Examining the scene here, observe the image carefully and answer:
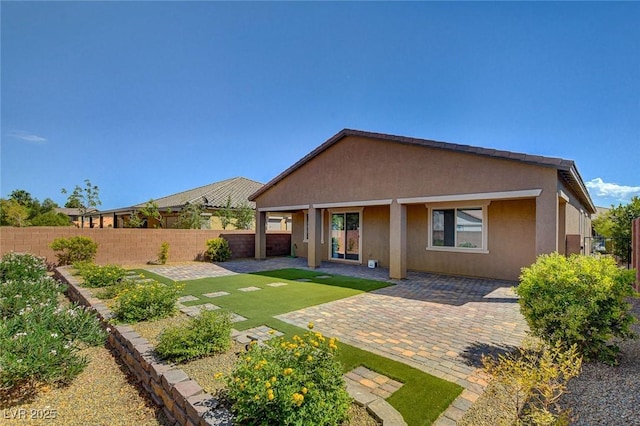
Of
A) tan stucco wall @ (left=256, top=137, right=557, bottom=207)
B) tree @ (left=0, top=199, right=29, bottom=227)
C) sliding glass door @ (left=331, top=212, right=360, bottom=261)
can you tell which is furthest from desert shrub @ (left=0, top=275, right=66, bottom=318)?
tree @ (left=0, top=199, right=29, bottom=227)

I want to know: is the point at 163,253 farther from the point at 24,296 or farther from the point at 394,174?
the point at 394,174

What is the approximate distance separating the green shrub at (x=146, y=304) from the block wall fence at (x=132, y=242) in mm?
9982

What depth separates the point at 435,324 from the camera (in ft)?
18.7

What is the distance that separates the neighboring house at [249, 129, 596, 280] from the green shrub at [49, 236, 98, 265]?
29.5ft

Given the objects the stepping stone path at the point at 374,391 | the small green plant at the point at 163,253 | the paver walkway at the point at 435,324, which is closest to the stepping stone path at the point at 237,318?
the paver walkway at the point at 435,324

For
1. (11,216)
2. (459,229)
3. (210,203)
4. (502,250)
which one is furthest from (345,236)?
(11,216)

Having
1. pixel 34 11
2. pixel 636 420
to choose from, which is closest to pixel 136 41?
pixel 34 11

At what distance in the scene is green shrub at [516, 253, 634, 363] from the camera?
150 inches

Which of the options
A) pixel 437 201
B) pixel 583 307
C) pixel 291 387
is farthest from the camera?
pixel 437 201

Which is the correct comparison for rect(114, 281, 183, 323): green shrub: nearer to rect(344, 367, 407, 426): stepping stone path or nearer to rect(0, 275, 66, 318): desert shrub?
rect(0, 275, 66, 318): desert shrub

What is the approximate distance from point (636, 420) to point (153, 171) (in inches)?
1125

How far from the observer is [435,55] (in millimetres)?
11219

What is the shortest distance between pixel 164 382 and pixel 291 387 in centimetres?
180

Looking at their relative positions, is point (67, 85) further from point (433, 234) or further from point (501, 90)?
point (501, 90)
